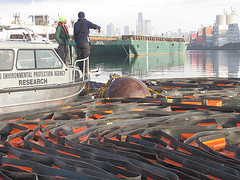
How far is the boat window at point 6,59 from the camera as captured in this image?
9622 millimetres

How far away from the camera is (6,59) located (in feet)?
31.9

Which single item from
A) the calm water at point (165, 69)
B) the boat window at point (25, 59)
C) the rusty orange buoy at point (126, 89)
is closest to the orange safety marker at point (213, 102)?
the rusty orange buoy at point (126, 89)

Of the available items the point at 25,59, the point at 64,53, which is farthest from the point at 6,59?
the point at 64,53

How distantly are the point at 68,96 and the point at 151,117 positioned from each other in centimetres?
384

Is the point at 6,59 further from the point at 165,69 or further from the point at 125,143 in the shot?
the point at 165,69

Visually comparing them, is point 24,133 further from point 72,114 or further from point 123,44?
point 123,44

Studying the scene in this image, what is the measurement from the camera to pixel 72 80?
11.4m

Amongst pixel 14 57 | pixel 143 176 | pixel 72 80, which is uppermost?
pixel 14 57

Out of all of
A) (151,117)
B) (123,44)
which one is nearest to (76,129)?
(151,117)

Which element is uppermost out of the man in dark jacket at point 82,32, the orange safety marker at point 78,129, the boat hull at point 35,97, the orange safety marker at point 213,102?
the man in dark jacket at point 82,32

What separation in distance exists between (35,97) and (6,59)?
4.83 ft

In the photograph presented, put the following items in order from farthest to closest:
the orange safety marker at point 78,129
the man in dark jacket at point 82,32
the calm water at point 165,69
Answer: the calm water at point 165,69
the man in dark jacket at point 82,32
the orange safety marker at point 78,129

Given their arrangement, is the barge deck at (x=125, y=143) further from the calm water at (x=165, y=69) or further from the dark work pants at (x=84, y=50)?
the calm water at (x=165, y=69)

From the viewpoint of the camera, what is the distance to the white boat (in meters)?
9.64
